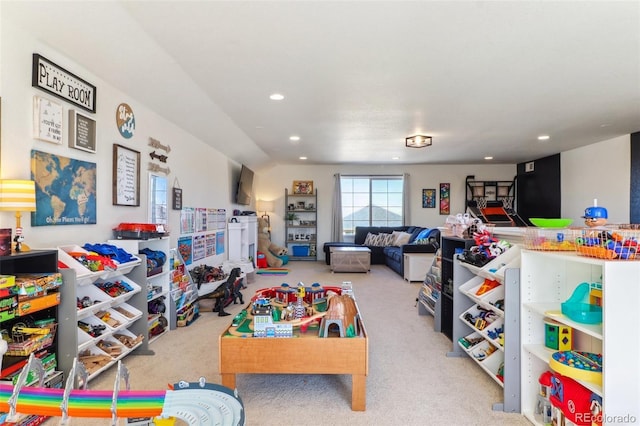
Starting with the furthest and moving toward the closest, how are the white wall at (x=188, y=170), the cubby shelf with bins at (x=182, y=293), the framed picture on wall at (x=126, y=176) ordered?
the cubby shelf with bins at (x=182, y=293) < the framed picture on wall at (x=126, y=176) < the white wall at (x=188, y=170)

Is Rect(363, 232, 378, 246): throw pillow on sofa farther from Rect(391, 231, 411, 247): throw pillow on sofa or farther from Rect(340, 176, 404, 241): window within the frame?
Rect(340, 176, 404, 241): window

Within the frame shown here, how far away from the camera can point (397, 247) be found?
7.88 metres

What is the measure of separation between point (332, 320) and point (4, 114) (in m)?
2.33

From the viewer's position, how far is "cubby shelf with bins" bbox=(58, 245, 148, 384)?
7.14 ft

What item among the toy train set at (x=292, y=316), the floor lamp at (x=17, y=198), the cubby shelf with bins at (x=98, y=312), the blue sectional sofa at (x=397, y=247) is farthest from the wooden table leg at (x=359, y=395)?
the blue sectional sofa at (x=397, y=247)

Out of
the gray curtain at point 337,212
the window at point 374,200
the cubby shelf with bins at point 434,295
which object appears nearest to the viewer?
the cubby shelf with bins at point 434,295

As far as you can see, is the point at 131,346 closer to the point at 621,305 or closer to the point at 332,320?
the point at 332,320

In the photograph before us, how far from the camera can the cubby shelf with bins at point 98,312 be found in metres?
2.18

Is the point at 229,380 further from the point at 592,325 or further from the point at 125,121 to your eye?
the point at 125,121

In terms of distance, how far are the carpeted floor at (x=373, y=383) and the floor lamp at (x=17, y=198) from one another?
109 centimetres

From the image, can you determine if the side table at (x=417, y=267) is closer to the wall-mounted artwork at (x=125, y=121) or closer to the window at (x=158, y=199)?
the window at (x=158, y=199)

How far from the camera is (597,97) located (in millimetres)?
3732

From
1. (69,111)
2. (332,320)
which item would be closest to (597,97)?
(332,320)

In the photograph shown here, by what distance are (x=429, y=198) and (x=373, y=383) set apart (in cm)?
734
